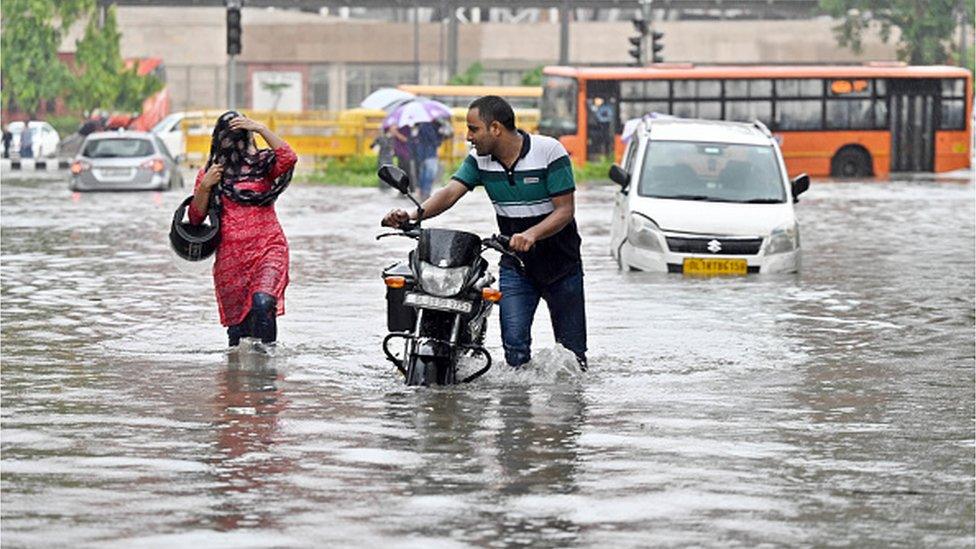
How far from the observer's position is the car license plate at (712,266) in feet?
74.7

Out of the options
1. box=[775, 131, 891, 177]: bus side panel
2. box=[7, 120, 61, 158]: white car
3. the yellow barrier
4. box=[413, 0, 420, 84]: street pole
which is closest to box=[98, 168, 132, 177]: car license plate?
the yellow barrier

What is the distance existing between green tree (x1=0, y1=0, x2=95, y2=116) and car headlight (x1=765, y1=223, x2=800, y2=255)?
1889 inches

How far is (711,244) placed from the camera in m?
22.8

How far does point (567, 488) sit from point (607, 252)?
55.5 ft

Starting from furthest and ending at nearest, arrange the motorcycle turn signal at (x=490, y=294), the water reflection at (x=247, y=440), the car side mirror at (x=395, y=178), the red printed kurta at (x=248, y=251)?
the red printed kurta at (x=248, y=251) < the motorcycle turn signal at (x=490, y=294) < the car side mirror at (x=395, y=178) < the water reflection at (x=247, y=440)

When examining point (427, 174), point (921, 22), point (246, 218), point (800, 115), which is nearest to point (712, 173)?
point (246, 218)

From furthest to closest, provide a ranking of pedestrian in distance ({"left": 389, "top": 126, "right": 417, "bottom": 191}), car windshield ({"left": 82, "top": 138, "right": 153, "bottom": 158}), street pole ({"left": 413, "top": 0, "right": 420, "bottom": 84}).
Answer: street pole ({"left": 413, "top": 0, "right": 420, "bottom": 84}), car windshield ({"left": 82, "top": 138, "right": 153, "bottom": 158}), pedestrian in distance ({"left": 389, "top": 126, "right": 417, "bottom": 191})

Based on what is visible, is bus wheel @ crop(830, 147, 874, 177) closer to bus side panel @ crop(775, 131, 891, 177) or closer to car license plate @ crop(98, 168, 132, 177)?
bus side panel @ crop(775, 131, 891, 177)

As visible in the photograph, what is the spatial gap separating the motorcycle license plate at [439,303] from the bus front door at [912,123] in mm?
44413

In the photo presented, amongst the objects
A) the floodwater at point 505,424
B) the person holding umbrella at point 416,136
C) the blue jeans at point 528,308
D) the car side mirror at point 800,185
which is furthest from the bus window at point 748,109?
the blue jeans at point 528,308

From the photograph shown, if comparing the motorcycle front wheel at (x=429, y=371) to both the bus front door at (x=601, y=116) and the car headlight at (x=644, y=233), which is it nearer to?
the car headlight at (x=644, y=233)

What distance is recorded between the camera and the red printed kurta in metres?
14.3

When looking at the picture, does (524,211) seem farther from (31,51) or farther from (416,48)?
(416,48)

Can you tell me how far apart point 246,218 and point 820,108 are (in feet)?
138
